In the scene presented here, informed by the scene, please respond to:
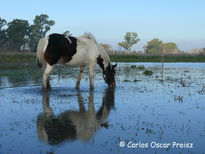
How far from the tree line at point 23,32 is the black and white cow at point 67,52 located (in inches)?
1908

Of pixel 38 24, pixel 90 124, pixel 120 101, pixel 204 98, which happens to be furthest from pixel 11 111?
pixel 38 24

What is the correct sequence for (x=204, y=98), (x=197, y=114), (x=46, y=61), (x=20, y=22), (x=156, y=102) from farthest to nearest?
(x=20, y=22) → (x=46, y=61) → (x=204, y=98) → (x=156, y=102) → (x=197, y=114)

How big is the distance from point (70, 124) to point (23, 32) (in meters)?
59.1

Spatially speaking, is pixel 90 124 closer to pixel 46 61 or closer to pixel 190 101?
pixel 190 101

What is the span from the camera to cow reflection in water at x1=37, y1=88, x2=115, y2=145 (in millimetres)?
5020

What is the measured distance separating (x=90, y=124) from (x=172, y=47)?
394 ft

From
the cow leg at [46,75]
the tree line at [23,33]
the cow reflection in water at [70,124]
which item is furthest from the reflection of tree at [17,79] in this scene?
the tree line at [23,33]

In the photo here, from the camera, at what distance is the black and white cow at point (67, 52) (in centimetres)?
1011

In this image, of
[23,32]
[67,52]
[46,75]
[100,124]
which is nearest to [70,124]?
[100,124]

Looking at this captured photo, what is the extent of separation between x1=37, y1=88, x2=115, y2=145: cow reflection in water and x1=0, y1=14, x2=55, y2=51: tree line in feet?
173

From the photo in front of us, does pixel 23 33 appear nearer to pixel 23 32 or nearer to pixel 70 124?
pixel 23 32

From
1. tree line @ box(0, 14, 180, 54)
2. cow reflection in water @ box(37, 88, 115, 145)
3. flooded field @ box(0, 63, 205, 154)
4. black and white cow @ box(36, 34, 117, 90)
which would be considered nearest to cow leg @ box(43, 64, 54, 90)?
black and white cow @ box(36, 34, 117, 90)

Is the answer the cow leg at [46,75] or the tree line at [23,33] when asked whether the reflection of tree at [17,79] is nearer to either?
the cow leg at [46,75]

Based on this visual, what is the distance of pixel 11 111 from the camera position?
23.2ft
